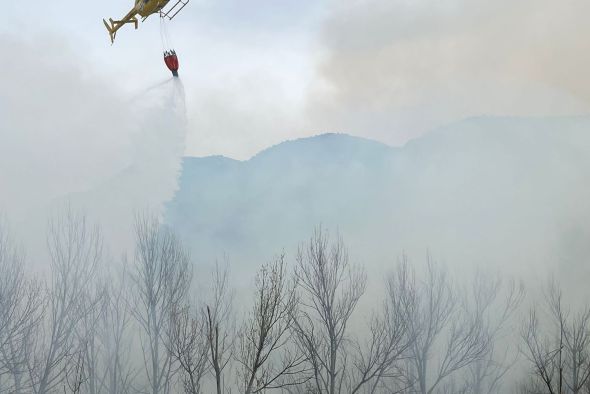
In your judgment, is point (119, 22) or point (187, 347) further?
point (119, 22)

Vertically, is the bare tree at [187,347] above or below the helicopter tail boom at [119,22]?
below

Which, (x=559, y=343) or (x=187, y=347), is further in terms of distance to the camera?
(x=559, y=343)

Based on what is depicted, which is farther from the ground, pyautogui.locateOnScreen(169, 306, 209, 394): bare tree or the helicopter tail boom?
the helicopter tail boom

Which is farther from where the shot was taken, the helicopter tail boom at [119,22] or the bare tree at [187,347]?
the helicopter tail boom at [119,22]

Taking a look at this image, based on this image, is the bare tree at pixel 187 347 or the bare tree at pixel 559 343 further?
the bare tree at pixel 559 343

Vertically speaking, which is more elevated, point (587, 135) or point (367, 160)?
point (367, 160)

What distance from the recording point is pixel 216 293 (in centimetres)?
3083

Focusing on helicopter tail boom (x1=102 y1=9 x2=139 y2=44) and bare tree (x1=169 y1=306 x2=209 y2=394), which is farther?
helicopter tail boom (x1=102 y1=9 x2=139 y2=44)

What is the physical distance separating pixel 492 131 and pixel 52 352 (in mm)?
83479

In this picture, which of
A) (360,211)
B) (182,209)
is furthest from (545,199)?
(182,209)

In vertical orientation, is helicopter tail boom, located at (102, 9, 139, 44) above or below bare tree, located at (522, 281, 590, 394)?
above

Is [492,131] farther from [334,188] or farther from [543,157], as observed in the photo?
[334,188]

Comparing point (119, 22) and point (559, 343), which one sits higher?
point (119, 22)

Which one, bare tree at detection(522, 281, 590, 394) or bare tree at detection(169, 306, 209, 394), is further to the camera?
bare tree at detection(522, 281, 590, 394)
